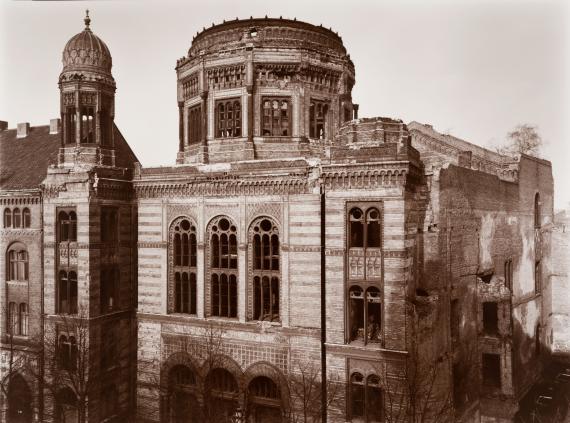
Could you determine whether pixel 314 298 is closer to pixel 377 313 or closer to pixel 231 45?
pixel 377 313

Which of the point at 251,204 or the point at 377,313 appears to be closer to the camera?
the point at 377,313

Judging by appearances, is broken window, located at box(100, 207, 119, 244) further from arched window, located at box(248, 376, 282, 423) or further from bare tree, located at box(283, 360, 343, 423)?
bare tree, located at box(283, 360, 343, 423)

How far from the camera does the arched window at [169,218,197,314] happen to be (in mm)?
28094

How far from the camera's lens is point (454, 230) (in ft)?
87.4

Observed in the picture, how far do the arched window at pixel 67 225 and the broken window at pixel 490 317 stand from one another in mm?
24660

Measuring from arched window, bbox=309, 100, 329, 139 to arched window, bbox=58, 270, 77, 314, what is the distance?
16.8 metres

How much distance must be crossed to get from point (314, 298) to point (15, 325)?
20073 mm

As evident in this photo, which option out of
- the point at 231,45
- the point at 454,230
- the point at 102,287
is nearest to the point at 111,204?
the point at 102,287

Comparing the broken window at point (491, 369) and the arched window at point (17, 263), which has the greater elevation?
the arched window at point (17, 263)

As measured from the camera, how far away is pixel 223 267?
27172 millimetres

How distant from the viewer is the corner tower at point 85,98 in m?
28.6

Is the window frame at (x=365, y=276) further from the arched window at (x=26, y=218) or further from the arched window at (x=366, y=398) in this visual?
the arched window at (x=26, y=218)

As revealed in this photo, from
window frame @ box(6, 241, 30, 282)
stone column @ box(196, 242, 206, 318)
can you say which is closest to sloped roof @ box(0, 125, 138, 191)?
window frame @ box(6, 241, 30, 282)

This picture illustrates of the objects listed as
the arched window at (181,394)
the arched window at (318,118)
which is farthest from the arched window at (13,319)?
the arched window at (318,118)
